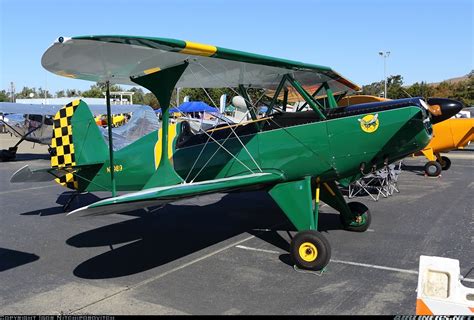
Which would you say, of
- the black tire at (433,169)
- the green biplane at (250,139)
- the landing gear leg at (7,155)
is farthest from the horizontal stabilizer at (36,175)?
the landing gear leg at (7,155)

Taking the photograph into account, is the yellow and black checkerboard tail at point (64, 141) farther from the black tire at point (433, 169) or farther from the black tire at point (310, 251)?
the black tire at point (433, 169)

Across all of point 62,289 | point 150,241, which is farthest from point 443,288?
point 150,241

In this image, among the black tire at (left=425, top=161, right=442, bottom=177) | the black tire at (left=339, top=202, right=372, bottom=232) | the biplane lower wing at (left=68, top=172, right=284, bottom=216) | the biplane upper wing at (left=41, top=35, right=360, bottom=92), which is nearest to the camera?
the biplane lower wing at (left=68, top=172, right=284, bottom=216)

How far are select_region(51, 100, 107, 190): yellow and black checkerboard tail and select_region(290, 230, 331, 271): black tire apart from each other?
12.3 ft

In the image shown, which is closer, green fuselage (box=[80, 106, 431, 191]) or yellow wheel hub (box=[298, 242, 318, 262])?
yellow wheel hub (box=[298, 242, 318, 262])

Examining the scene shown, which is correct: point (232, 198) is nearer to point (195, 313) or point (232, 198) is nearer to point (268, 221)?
point (268, 221)

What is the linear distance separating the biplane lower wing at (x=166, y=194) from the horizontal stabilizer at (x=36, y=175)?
2.87 metres

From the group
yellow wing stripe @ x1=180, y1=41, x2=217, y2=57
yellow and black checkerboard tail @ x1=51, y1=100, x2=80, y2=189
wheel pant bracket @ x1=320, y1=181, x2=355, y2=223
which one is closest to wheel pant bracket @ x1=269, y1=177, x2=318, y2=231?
wheel pant bracket @ x1=320, y1=181, x2=355, y2=223

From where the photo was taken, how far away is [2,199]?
938cm

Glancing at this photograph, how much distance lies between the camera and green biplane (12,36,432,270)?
452 cm

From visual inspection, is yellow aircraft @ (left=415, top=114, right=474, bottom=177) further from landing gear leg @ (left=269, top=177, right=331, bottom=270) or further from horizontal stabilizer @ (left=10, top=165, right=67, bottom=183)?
horizontal stabilizer @ (left=10, top=165, right=67, bottom=183)

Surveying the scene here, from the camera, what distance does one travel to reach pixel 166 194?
432 centimetres

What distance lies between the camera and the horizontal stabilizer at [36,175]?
22.0 ft

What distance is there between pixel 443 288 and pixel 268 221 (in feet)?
15.4
